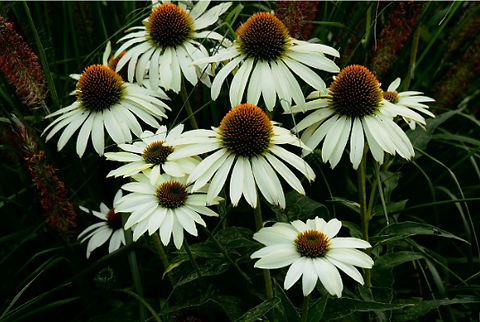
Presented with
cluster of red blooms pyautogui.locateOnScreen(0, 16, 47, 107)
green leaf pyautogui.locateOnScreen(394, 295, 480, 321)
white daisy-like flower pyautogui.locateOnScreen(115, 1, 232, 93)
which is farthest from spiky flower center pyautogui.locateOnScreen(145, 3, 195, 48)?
green leaf pyautogui.locateOnScreen(394, 295, 480, 321)

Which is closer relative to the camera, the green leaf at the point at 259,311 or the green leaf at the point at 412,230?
the green leaf at the point at 259,311

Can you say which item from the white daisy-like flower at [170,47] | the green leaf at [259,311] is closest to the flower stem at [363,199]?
the green leaf at [259,311]

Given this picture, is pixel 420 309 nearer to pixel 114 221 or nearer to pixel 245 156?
pixel 245 156

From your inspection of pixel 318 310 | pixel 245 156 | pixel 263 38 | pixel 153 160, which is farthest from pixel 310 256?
pixel 263 38

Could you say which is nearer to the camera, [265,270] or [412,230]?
[265,270]

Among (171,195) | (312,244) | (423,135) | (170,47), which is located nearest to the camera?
(312,244)

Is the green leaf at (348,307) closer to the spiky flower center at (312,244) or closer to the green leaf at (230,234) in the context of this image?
the spiky flower center at (312,244)

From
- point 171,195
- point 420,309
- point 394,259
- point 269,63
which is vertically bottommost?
point 420,309

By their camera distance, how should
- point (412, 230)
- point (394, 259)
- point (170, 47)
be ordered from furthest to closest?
point (170, 47) → point (394, 259) → point (412, 230)
